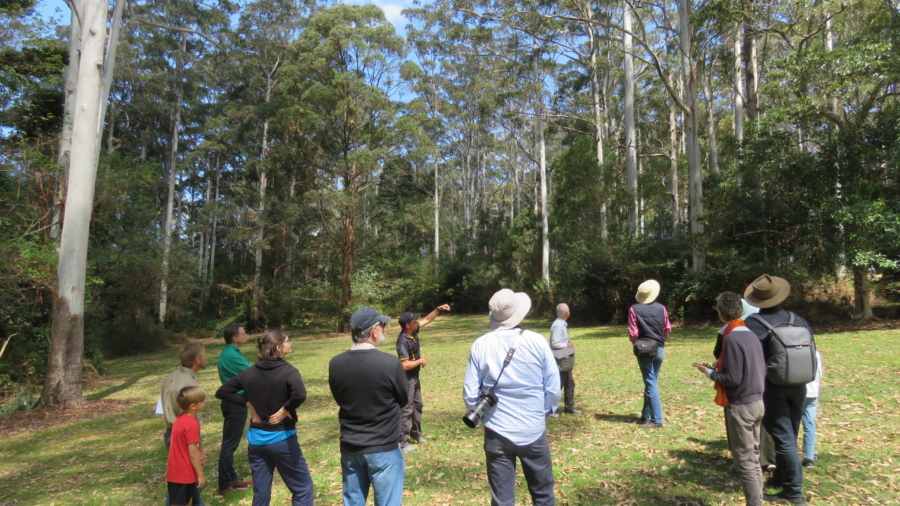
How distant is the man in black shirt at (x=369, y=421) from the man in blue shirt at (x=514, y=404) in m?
0.53

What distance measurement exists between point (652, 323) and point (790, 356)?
2327 millimetres

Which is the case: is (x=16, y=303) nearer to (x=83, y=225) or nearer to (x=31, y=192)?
(x=31, y=192)

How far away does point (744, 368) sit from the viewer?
3846 millimetres

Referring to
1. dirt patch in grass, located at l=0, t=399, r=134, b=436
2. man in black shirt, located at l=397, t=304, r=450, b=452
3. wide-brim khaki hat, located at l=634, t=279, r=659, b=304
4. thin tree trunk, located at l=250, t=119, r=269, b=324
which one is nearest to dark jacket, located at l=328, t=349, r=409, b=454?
man in black shirt, located at l=397, t=304, r=450, b=452

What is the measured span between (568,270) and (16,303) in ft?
69.4

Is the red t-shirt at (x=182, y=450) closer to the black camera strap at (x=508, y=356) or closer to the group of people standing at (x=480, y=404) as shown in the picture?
the group of people standing at (x=480, y=404)

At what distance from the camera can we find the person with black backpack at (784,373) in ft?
12.8

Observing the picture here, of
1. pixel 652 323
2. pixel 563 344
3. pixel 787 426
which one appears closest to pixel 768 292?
pixel 787 426

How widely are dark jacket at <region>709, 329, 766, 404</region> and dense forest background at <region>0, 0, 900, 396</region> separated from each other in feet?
42.1

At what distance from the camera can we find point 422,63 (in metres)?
40.9

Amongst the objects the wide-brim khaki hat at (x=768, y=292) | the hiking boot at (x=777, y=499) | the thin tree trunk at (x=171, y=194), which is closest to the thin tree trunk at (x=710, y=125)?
the wide-brim khaki hat at (x=768, y=292)

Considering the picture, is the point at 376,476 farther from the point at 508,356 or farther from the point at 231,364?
the point at 231,364

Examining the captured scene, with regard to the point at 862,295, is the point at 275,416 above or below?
below

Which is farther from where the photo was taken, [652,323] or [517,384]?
[652,323]
